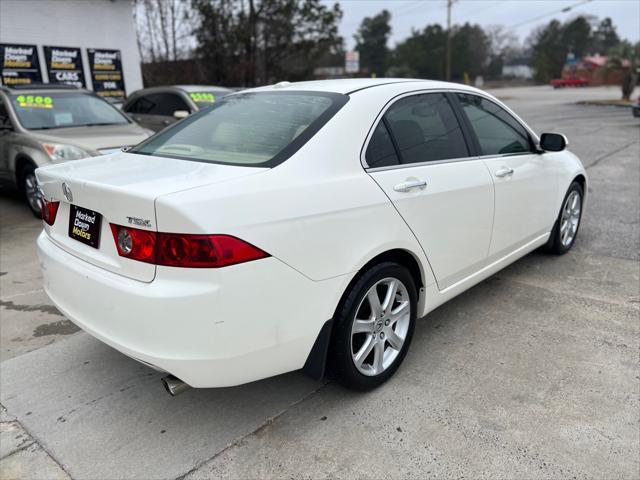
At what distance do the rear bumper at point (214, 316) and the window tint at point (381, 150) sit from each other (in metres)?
0.69

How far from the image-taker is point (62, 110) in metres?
7.21

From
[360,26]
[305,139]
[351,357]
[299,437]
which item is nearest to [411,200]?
[305,139]

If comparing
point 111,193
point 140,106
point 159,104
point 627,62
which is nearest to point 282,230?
point 111,193

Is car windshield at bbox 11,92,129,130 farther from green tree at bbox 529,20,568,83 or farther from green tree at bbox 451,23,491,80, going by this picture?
green tree at bbox 529,20,568,83

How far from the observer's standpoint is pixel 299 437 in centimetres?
249

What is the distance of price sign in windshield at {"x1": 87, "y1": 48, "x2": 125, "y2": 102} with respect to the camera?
12.9 meters

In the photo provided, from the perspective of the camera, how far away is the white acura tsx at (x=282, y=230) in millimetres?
2082

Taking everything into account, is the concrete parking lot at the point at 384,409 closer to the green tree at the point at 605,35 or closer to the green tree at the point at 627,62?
the green tree at the point at 627,62

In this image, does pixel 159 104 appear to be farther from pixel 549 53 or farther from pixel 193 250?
pixel 549 53

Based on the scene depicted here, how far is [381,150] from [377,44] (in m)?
86.0

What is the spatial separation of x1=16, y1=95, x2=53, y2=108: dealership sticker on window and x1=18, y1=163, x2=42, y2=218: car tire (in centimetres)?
100

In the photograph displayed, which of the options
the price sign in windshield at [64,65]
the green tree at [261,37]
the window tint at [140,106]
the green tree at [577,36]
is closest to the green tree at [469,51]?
A: the green tree at [577,36]

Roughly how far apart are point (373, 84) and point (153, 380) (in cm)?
215

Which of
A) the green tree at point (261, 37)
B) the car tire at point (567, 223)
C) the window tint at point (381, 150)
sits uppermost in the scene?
the green tree at point (261, 37)
